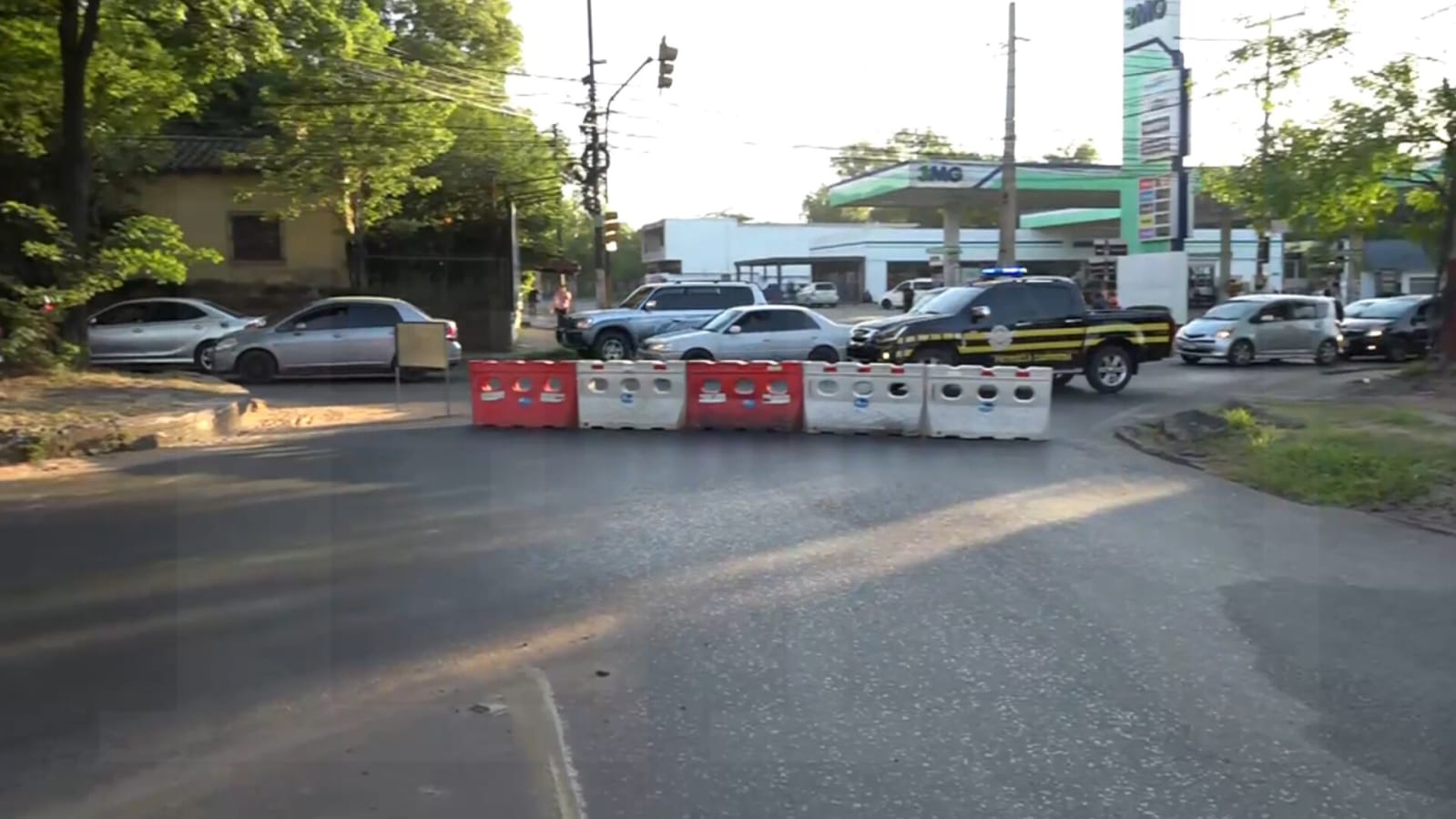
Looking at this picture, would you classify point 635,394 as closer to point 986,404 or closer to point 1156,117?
point 986,404

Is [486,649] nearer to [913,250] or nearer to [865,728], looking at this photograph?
[865,728]

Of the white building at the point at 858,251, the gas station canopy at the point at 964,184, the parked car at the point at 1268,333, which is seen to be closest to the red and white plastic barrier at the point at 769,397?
the parked car at the point at 1268,333

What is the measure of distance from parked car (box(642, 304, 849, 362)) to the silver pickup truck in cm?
339

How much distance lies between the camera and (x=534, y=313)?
234 feet

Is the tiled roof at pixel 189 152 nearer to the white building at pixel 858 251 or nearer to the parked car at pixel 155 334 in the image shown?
the parked car at pixel 155 334

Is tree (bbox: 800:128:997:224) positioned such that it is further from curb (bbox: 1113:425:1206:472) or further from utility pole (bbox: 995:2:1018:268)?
curb (bbox: 1113:425:1206:472)

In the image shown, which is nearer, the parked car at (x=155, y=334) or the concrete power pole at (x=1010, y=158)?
the parked car at (x=155, y=334)

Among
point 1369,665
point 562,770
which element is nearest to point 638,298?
point 1369,665

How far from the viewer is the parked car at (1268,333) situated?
2712 cm

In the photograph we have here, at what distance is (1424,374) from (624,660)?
63.4ft

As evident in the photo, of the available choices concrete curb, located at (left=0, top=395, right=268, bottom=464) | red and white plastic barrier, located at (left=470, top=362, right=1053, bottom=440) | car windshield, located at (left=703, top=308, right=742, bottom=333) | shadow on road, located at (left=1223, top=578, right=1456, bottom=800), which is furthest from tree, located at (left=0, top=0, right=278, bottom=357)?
shadow on road, located at (left=1223, top=578, right=1456, bottom=800)

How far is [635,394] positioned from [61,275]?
8.44 meters

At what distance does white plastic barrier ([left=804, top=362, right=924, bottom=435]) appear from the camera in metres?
15.0

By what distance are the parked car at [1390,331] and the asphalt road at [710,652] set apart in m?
20.3
